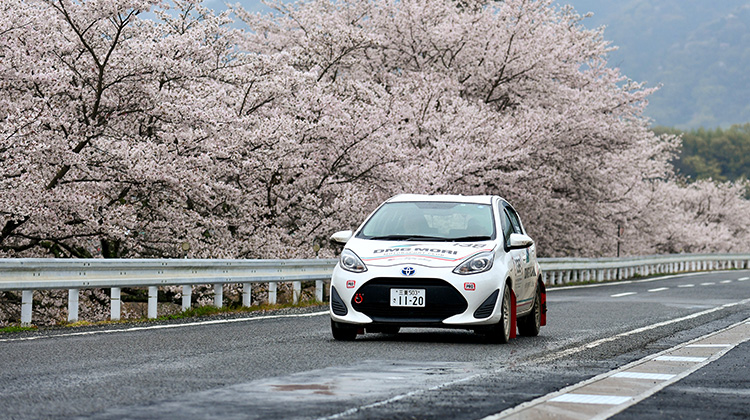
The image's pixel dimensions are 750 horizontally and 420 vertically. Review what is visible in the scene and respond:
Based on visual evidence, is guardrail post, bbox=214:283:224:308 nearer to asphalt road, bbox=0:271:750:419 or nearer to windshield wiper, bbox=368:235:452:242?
asphalt road, bbox=0:271:750:419

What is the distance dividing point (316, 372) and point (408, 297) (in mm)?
2949

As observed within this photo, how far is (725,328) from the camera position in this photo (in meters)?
14.1

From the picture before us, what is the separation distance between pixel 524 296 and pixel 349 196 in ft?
49.9

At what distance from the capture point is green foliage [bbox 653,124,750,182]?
166500mm

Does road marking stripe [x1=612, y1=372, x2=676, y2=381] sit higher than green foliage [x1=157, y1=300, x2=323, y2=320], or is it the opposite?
road marking stripe [x1=612, y1=372, x2=676, y2=381]

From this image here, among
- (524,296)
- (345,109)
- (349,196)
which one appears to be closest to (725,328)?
(524,296)

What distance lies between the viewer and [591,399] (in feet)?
22.4

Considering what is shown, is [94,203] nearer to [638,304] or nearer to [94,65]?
[94,65]

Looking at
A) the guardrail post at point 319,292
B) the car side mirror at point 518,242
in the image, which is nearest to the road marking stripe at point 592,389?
the car side mirror at point 518,242

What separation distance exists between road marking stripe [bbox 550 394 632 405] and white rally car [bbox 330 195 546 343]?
3982 millimetres

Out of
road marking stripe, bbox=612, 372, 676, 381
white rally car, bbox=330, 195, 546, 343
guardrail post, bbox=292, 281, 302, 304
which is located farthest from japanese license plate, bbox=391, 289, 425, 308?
guardrail post, bbox=292, 281, 302, 304

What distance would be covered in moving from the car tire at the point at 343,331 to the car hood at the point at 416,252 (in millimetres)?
735

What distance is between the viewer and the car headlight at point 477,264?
435 inches

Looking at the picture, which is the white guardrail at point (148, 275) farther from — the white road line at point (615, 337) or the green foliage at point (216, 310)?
the white road line at point (615, 337)
